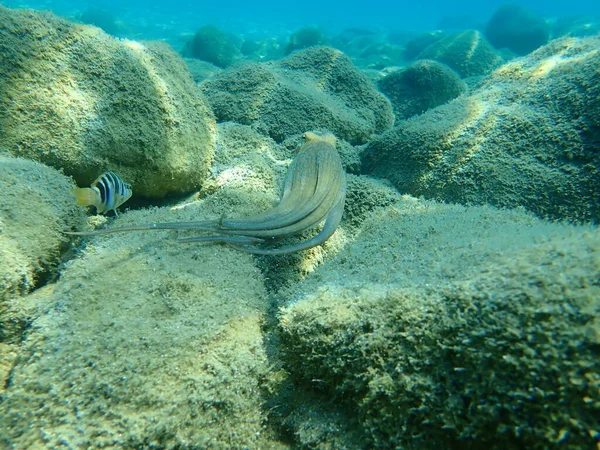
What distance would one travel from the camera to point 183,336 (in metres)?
2.12

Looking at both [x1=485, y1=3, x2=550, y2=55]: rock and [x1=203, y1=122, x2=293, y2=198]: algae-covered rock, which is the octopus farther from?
[x1=485, y1=3, x2=550, y2=55]: rock

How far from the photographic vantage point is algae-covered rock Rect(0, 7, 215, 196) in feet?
11.0

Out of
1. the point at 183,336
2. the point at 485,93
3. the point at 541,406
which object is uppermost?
the point at 485,93

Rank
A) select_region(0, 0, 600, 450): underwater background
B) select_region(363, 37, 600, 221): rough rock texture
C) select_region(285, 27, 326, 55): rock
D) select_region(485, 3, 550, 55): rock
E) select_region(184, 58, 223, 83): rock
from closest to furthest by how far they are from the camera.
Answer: select_region(0, 0, 600, 450): underwater background
select_region(363, 37, 600, 221): rough rock texture
select_region(184, 58, 223, 83): rock
select_region(285, 27, 326, 55): rock
select_region(485, 3, 550, 55): rock

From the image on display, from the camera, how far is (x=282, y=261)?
10.6 feet

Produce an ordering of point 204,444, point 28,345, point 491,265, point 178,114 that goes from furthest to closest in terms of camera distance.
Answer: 1. point 178,114
2. point 28,345
3. point 204,444
4. point 491,265

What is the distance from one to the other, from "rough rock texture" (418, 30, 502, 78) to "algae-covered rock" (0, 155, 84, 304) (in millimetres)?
13800

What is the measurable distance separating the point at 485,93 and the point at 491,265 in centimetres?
424

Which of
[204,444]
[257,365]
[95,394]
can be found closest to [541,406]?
[257,365]

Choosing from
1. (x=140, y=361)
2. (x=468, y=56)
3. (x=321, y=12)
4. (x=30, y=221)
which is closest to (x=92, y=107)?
(x=30, y=221)

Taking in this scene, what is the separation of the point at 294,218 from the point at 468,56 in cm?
1336

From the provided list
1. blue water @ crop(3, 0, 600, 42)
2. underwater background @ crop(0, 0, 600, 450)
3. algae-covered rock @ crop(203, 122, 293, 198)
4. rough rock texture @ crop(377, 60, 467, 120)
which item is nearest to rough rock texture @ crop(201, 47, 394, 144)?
underwater background @ crop(0, 0, 600, 450)

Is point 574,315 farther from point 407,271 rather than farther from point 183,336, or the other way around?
point 183,336

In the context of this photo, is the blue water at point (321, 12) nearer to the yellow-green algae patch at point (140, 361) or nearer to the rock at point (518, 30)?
the rock at point (518, 30)
